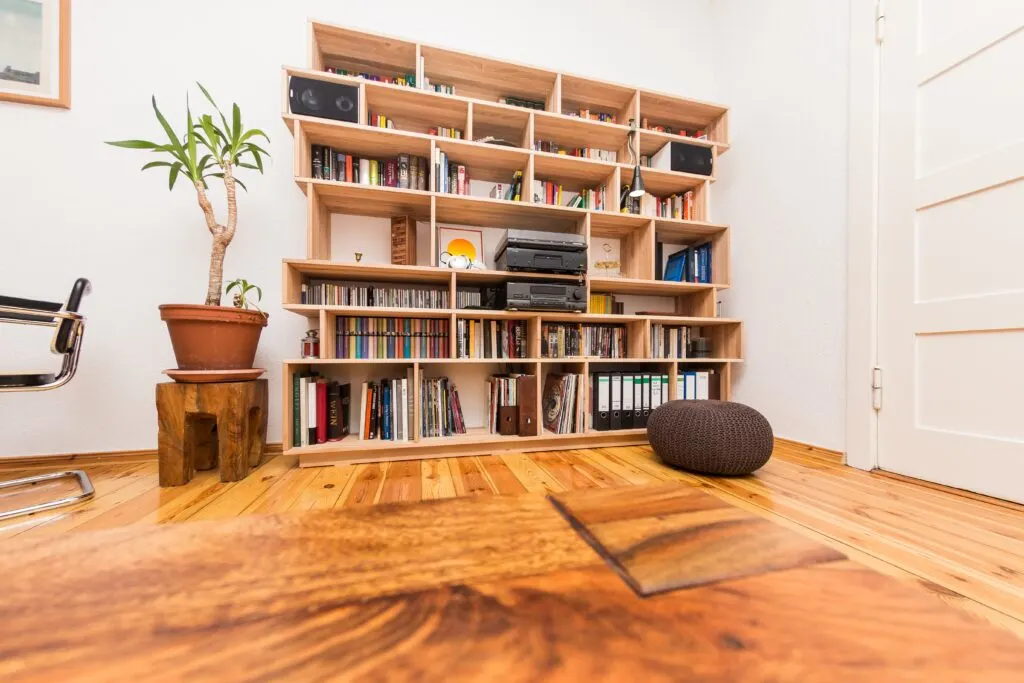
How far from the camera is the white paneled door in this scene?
4.36 ft

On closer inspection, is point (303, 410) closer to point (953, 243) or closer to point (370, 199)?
point (370, 199)

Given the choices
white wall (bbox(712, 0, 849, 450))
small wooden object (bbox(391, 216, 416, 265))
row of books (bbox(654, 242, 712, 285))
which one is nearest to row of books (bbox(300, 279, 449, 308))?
small wooden object (bbox(391, 216, 416, 265))

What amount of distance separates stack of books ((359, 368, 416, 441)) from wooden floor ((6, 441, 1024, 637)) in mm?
167

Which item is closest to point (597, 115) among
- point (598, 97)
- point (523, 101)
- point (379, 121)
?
point (598, 97)

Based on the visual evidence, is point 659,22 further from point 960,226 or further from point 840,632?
point 840,632

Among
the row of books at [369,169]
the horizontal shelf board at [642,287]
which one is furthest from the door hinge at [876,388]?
the row of books at [369,169]

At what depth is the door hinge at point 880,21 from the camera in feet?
5.54

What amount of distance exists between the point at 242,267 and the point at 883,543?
2.78 meters

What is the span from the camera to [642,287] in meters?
2.30

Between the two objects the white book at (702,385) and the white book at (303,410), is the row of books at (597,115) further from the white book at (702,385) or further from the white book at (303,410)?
the white book at (303,410)

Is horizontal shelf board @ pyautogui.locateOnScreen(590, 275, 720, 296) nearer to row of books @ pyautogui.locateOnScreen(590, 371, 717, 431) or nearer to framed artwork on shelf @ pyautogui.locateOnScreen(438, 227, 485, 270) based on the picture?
row of books @ pyautogui.locateOnScreen(590, 371, 717, 431)

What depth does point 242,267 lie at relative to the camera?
1.98 metres

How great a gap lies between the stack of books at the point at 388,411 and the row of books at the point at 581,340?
78cm

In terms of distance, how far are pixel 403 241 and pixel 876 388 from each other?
7.71ft
